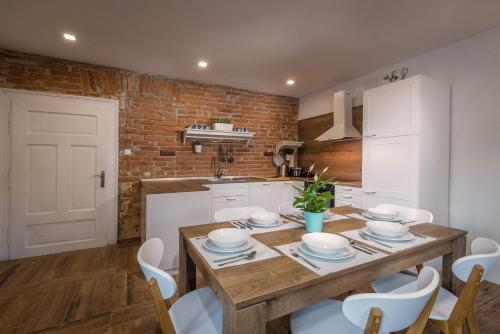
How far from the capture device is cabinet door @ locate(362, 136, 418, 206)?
8.14ft

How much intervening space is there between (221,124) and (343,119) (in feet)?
5.94

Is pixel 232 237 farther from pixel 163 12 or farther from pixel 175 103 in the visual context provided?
pixel 175 103

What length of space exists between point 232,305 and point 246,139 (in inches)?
134

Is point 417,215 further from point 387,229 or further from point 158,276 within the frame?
point 158,276

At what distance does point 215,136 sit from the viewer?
3.72 meters

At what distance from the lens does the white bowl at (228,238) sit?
115 centimetres

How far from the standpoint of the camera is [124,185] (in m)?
3.35

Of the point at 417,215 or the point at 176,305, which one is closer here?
the point at 176,305

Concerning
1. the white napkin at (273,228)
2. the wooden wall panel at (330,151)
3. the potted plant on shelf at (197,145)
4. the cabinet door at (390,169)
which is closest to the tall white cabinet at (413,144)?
the cabinet door at (390,169)

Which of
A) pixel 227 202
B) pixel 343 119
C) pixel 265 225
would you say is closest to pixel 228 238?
pixel 265 225

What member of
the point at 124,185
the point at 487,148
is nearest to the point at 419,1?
the point at 487,148

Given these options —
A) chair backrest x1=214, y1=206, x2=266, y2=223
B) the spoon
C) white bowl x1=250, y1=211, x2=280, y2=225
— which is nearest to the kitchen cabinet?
chair backrest x1=214, y1=206, x2=266, y2=223

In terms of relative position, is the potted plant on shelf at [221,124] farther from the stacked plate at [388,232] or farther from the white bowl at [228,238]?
the stacked plate at [388,232]

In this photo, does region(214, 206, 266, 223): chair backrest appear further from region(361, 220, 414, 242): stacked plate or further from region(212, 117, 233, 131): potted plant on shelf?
region(212, 117, 233, 131): potted plant on shelf
